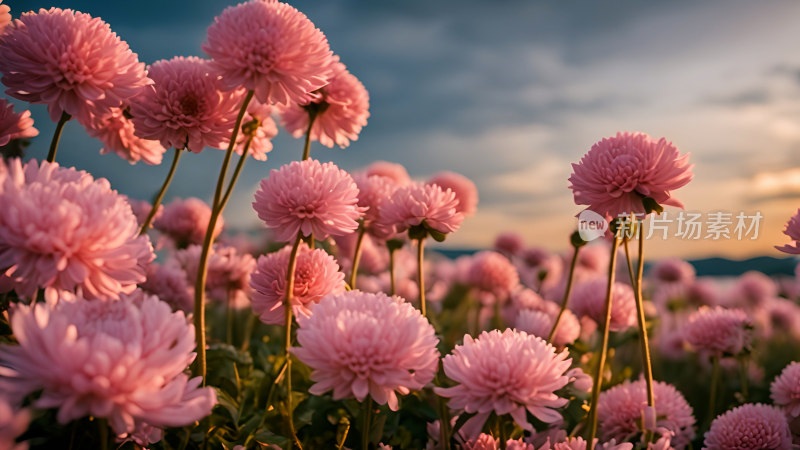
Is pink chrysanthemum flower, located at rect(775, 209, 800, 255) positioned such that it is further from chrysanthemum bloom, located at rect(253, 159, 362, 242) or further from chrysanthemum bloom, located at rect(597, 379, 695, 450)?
chrysanthemum bloom, located at rect(253, 159, 362, 242)

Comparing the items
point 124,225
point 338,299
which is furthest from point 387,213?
point 124,225

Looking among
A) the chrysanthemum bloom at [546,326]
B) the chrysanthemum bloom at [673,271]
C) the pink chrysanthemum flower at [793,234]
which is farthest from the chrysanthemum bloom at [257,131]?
the chrysanthemum bloom at [673,271]

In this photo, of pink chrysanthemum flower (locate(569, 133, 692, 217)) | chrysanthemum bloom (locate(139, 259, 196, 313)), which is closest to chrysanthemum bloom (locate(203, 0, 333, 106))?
pink chrysanthemum flower (locate(569, 133, 692, 217))

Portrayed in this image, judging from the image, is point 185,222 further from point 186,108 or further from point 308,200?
point 308,200

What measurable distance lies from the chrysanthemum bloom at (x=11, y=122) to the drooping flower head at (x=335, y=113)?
64 cm

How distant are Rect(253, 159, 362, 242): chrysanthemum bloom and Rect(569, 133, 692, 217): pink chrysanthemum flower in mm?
484

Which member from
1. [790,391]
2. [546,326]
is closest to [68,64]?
[546,326]

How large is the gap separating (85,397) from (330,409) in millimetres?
888

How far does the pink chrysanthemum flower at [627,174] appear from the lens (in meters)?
1.15

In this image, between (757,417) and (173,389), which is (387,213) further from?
(757,417)

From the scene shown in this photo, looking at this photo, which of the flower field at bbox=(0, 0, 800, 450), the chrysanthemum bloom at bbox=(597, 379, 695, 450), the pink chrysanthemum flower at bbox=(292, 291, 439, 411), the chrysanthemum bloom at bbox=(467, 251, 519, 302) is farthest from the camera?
the chrysanthemum bloom at bbox=(467, 251, 519, 302)

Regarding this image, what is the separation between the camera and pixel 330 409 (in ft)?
5.02

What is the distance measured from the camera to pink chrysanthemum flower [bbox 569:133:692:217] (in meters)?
1.15

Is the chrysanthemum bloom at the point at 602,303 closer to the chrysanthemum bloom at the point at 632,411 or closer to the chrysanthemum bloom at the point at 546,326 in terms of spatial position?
the chrysanthemum bloom at the point at 546,326
